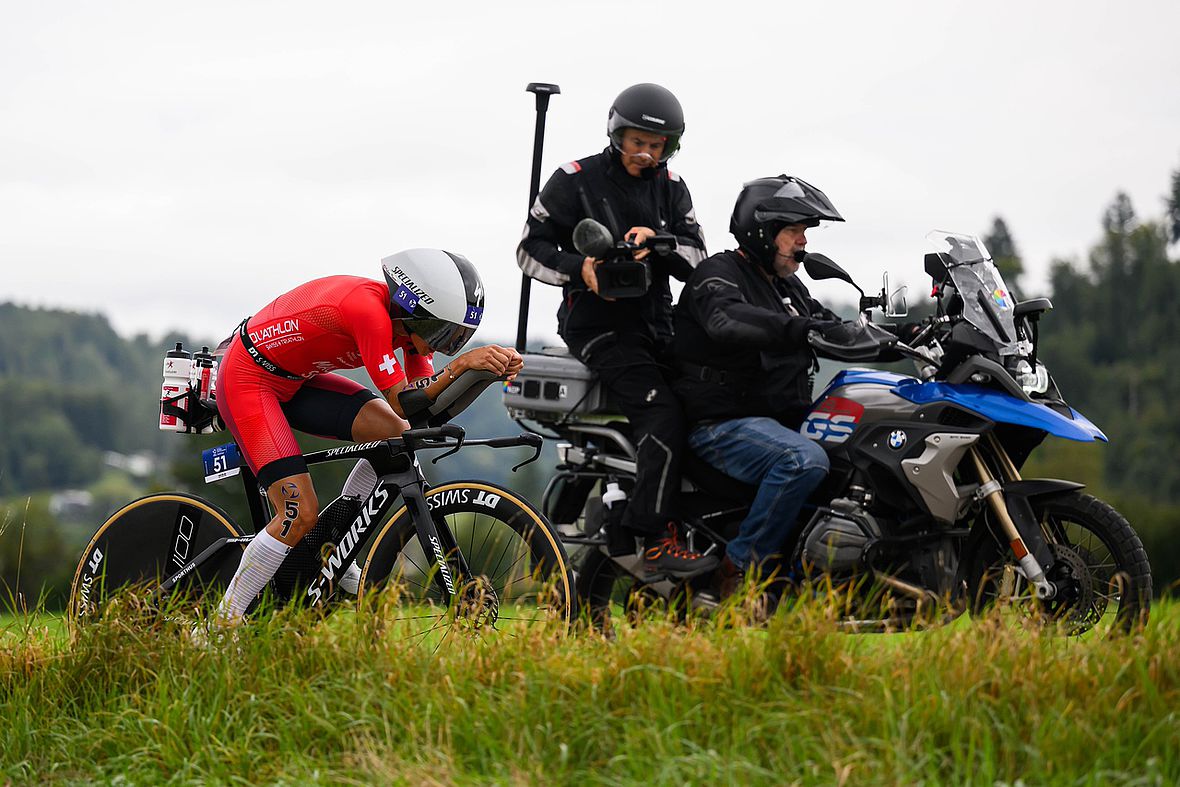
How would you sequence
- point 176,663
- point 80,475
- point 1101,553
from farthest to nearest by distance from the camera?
1. point 80,475
2. point 1101,553
3. point 176,663

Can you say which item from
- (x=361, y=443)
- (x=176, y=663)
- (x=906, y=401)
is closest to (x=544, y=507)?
(x=361, y=443)

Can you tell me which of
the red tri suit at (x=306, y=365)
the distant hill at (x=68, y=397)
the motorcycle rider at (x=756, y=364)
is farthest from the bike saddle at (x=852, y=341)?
the distant hill at (x=68, y=397)

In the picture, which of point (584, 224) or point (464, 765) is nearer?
point (464, 765)

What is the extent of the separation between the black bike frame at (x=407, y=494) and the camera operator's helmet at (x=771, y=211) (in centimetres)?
154

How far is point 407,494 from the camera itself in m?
5.84

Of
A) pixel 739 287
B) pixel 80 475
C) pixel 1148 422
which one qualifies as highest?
pixel 739 287

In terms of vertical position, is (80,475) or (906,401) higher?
(906,401)

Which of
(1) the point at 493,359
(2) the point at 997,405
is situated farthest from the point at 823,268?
(1) the point at 493,359

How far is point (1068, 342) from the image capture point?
71062mm

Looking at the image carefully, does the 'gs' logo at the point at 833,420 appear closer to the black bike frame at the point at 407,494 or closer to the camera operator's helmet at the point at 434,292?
the black bike frame at the point at 407,494

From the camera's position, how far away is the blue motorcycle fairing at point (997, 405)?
19.6ft

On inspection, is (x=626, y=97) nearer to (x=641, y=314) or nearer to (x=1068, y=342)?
(x=641, y=314)

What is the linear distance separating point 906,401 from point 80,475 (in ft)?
441

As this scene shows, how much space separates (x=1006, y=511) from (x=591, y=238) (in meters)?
2.32
